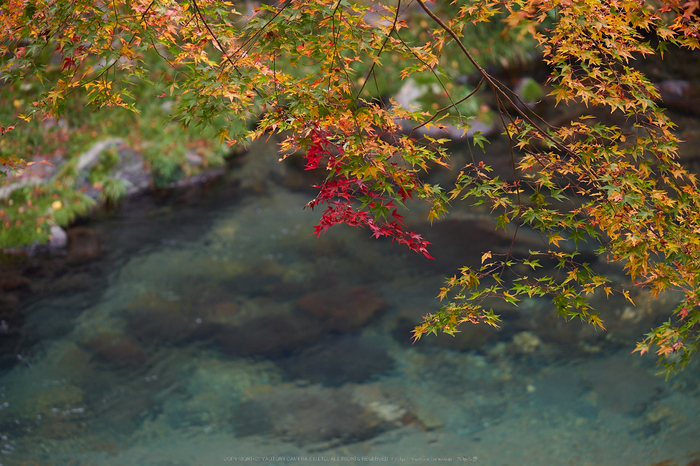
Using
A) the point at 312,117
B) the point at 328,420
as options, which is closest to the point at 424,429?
the point at 328,420

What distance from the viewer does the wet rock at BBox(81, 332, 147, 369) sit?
16.3 feet

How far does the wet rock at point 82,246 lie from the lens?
664cm

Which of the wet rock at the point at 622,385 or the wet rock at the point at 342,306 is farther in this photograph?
the wet rock at the point at 342,306

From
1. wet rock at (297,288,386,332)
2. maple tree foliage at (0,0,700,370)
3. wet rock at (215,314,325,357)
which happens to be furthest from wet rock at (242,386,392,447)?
maple tree foliage at (0,0,700,370)

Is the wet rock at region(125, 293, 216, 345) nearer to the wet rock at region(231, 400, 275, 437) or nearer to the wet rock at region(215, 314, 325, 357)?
the wet rock at region(215, 314, 325, 357)

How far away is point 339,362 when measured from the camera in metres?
4.82

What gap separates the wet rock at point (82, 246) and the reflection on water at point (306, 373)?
0.31 feet

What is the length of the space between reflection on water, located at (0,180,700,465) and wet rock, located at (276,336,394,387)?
2cm

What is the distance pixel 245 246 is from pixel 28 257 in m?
3.09

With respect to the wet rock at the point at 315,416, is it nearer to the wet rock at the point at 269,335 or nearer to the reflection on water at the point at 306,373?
the reflection on water at the point at 306,373

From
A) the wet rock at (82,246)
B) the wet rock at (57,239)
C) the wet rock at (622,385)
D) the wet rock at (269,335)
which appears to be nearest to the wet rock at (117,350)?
the wet rock at (269,335)

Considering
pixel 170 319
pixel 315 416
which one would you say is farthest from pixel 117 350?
→ pixel 315 416

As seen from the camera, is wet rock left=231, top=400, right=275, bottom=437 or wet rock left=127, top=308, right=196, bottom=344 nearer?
wet rock left=231, top=400, right=275, bottom=437

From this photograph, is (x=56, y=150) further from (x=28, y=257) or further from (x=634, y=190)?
(x=634, y=190)
